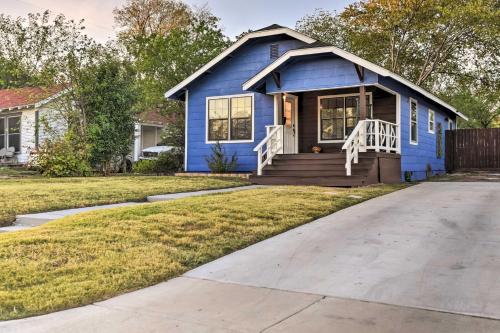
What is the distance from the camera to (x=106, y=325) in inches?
129

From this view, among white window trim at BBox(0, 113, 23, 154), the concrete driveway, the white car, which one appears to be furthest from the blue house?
white window trim at BBox(0, 113, 23, 154)

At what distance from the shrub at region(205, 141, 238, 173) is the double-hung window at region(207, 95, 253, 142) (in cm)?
40

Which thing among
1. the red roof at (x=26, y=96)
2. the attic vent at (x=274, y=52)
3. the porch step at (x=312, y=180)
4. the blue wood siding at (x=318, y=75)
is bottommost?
the porch step at (x=312, y=180)

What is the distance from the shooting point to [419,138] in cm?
1669

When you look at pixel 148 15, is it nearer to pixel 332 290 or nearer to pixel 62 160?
pixel 62 160

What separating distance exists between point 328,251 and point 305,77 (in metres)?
9.58

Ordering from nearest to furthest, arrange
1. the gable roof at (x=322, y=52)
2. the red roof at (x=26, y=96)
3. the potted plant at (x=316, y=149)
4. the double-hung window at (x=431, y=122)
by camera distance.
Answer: the gable roof at (x=322, y=52), the potted plant at (x=316, y=149), the double-hung window at (x=431, y=122), the red roof at (x=26, y=96)

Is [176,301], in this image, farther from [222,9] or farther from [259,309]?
[222,9]

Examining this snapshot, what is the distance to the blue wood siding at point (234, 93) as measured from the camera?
1569 cm

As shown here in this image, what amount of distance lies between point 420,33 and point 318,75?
12.8 metres

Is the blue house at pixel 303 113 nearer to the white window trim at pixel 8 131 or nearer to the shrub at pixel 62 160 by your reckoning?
the shrub at pixel 62 160

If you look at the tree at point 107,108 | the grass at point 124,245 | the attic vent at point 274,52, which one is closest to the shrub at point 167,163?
the tree at point 107,108

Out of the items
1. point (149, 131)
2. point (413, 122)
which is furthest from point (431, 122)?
point (149, 131)

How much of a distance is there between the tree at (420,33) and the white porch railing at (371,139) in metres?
9.09
